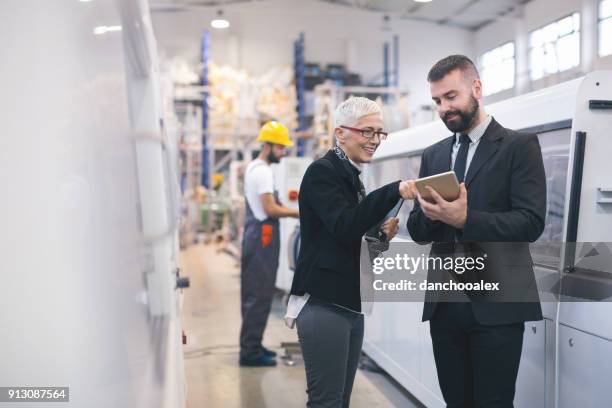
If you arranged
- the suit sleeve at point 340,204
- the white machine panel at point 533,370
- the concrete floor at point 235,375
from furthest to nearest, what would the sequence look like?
the concrete floor at point 235,375 → the white machine panel at point 533,370 → the suit sleeve at point 340,204

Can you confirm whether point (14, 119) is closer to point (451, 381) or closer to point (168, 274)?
point (168, 274)

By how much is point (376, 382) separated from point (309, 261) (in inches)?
90.8

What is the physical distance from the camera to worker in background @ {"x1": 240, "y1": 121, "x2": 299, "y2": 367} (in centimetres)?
424

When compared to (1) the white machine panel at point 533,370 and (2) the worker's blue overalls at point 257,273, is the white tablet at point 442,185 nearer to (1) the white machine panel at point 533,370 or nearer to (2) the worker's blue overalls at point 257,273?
(1) the white machine panel at point 533,370

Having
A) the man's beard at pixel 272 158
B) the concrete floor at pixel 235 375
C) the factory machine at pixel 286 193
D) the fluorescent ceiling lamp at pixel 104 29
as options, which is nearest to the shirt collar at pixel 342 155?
the fluorescent ceiling lamp at pixel 104 29

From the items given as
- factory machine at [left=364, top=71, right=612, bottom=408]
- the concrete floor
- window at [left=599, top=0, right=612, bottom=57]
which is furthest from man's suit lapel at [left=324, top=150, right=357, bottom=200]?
window at [left=599, top=0, right=612, bottom=57]

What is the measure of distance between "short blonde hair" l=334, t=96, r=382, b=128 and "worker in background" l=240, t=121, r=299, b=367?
233 cm

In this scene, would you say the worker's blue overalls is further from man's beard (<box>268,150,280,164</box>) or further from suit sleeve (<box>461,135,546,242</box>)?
suit sleeve (<box>461,135,546,242</box>)

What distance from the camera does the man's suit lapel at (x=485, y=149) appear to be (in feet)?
5.76

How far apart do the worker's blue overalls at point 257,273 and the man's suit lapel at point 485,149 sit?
2584 mm

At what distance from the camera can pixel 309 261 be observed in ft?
6.16

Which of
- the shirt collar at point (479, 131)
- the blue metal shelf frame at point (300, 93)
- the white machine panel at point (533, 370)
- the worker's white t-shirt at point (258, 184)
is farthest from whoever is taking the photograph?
the blue metal shelf frame at point (300, 93)

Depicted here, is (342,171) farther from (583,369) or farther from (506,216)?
(583,369)

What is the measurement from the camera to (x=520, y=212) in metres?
1.67
